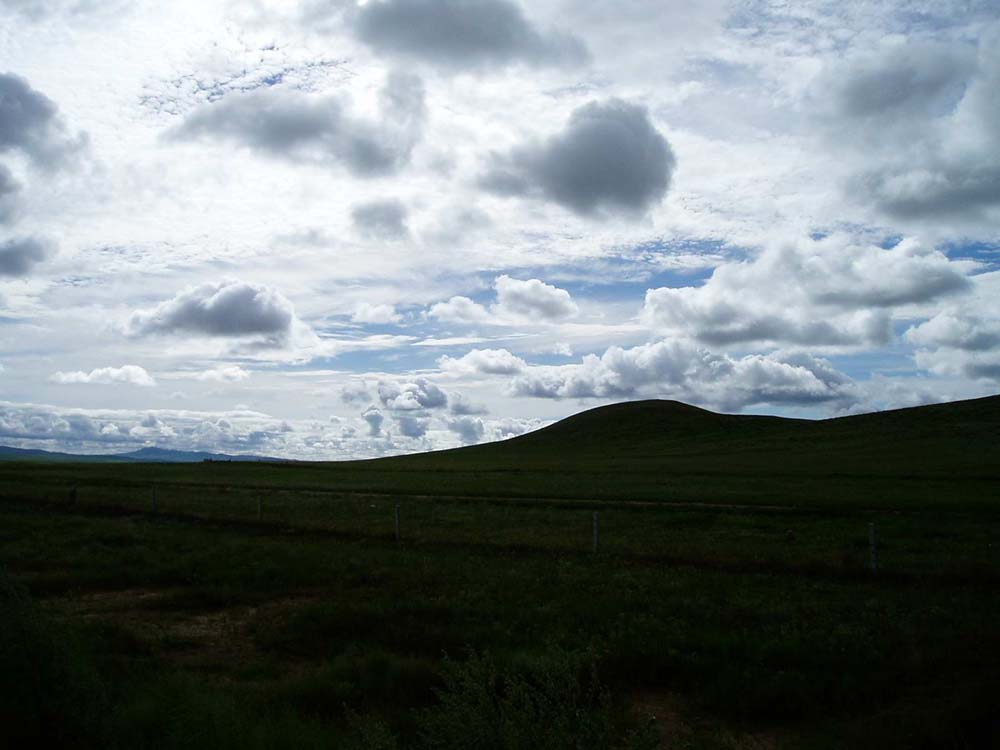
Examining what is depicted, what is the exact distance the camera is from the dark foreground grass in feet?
25.2

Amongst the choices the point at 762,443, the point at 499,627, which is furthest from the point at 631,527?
the point at 762,443

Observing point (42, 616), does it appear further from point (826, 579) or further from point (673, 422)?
point (673, 422)

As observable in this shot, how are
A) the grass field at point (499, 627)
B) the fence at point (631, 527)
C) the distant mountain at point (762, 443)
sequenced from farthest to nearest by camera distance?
the distant mountain at point (762, 443), the fence at point (631, 527), the grass field at point (499, 627)

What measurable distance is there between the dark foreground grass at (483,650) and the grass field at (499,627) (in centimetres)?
5

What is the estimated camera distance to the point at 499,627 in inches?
566

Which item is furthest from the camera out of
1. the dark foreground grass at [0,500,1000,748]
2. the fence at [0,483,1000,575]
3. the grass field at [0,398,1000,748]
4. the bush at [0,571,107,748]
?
the fence at [0,483,1000,575]

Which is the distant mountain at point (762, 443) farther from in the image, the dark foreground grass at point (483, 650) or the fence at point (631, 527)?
the dark foreground grass at point (483, 650)

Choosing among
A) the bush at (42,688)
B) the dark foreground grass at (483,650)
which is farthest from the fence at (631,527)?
the bush at (42,688)

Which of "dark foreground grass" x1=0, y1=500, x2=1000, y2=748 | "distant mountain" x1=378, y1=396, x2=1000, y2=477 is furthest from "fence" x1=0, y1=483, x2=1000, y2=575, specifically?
"distant mountain" x1=378, y1=396, x2=1000, y2=477

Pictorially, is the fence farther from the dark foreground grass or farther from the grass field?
the dark foreground grass

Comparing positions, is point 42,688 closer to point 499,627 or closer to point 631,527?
point 499,627

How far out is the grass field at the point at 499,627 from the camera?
316 inches

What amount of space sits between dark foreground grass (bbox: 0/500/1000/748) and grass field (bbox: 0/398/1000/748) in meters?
0.05

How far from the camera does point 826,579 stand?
21234mm
